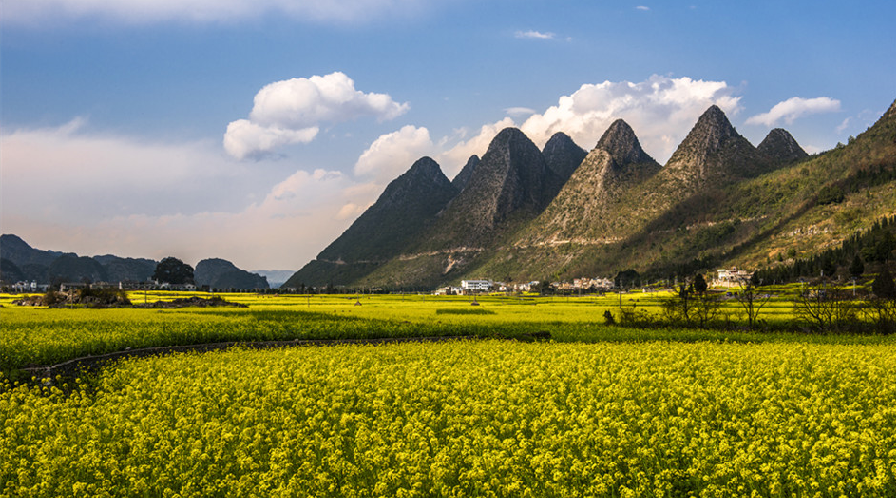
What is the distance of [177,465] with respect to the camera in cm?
1002

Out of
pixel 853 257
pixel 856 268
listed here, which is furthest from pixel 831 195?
pixel 856 268

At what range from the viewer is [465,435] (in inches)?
448

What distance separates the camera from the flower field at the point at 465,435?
28.3 ft

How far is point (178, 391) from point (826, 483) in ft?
49.8

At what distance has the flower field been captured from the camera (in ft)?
28.3

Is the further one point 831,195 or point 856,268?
point 831,195

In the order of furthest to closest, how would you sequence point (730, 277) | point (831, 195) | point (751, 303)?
point (831, 195) → point (730, 277) → point (751, 303)

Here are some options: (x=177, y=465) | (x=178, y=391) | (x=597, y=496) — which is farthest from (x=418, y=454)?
(x=178, y=391)

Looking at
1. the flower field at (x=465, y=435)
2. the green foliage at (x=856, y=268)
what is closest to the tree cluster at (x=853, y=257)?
the green foliage at (x=856, y=268)

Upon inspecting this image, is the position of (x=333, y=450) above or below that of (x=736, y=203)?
below

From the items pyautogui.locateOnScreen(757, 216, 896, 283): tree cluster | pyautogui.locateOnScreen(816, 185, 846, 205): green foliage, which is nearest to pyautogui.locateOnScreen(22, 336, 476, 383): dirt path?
pyautogui.locateOnScreen(757, 216, 896, 283): tree cluster

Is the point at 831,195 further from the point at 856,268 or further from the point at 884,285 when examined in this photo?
the point at 884,285

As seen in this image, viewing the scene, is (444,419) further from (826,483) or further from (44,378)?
(44,378)

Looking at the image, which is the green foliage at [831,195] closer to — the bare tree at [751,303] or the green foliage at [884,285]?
the bare tree at [751,303]
